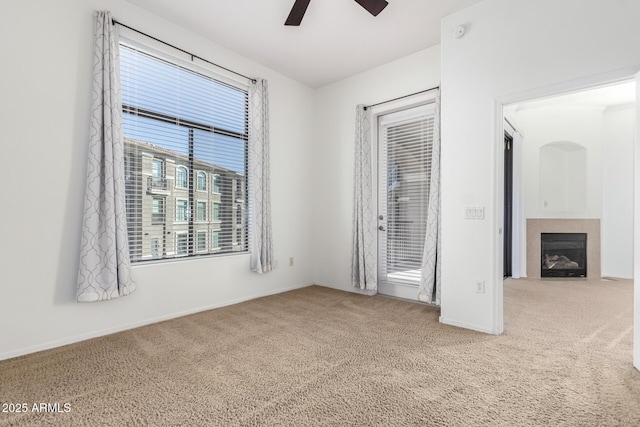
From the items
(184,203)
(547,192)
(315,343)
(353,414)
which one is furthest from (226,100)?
(547,192)

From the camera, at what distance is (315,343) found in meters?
2.61

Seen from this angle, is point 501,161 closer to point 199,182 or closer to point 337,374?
point 337,374

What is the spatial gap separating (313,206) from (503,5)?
10.5 feet

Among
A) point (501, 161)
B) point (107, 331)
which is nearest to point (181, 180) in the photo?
point (107, 331)

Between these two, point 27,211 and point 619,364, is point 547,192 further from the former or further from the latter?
point 27,211

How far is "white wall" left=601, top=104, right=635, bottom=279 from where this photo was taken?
5242 mm

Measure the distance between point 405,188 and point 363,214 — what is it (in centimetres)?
63

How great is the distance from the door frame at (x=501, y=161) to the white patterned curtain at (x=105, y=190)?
3255 mm

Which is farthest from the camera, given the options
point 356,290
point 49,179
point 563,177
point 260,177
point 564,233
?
point 563,177

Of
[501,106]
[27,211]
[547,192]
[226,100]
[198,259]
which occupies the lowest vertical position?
[198,259]

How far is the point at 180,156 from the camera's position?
3.35 metres

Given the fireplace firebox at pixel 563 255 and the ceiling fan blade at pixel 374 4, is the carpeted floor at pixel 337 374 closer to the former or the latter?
the fireplace firebox at pixel 563 255

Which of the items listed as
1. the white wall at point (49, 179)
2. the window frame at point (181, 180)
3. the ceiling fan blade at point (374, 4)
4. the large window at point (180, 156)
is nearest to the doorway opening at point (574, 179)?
the ceiling fan blade at point (374, 4)

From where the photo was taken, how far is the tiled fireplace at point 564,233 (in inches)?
211
